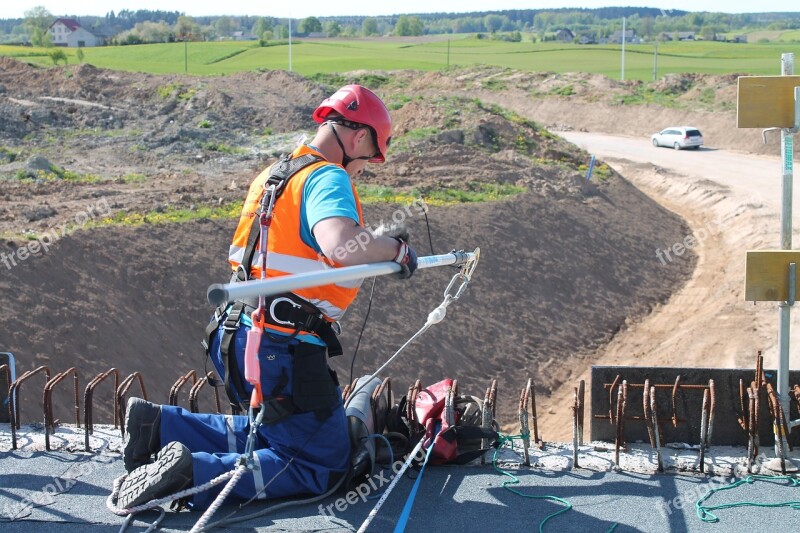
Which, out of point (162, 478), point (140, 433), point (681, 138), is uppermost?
point (681, 138)

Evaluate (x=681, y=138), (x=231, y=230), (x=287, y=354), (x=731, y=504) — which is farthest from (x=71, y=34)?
(x=731, y=504)

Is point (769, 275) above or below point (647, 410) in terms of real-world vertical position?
above

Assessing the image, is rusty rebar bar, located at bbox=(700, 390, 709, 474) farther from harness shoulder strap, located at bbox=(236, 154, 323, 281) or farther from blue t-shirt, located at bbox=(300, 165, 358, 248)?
harness shoulder strap, located at bbox=(236, 154, 323, 281)

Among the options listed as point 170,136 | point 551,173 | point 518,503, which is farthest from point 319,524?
point 170,136

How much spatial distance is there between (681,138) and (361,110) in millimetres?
34173

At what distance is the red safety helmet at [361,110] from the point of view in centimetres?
462

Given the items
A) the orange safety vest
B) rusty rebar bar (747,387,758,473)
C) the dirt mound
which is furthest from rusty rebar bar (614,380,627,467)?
the dirt mound

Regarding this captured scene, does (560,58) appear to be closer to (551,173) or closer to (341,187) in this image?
(551,173)

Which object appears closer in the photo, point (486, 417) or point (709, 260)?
point (486, 417)

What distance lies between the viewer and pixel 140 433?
4691 millimetres

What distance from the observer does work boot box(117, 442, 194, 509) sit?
443 centimetres

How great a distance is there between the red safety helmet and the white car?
111ft

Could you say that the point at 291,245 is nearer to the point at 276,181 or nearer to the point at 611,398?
the point at 276,181

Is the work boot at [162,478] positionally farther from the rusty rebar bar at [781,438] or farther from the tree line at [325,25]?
the tree line at [325,25]
